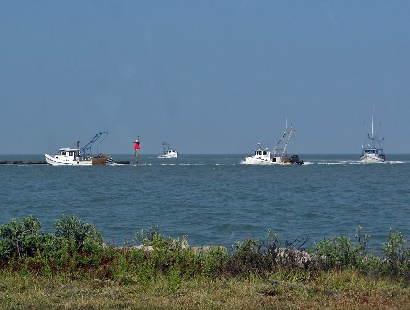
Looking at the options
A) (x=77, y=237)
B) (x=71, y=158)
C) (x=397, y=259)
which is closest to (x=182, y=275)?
(x=77, y=237)

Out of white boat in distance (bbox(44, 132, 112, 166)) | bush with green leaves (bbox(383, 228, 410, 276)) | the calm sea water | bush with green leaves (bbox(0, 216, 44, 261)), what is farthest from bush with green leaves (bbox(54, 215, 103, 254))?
white boat in distance (bbox(44, 132, 112, 166))

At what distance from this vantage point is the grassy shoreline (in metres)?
11.4

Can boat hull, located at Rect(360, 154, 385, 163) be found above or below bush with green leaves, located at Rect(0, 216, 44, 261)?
above

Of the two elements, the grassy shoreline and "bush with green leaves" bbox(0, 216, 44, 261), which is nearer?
the grassy shoreline

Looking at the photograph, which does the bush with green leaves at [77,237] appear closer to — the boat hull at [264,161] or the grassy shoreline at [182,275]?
the grassy shoreline at [182,275]

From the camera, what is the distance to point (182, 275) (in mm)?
13797

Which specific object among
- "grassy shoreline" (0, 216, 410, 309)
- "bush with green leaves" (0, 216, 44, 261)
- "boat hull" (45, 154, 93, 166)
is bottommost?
"grassy shoreline" (0, 216, 410, 309)

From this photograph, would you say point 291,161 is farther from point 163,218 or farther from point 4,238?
point 4,238

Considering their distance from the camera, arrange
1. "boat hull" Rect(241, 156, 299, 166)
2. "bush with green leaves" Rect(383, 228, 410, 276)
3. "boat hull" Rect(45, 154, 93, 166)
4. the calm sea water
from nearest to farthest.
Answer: "bush with green leaves" Rect(383, 228, 410, 276) → the calm sea water → "boat hull" Rect(45, 154, 93, 166) → "boat hull" Rect(241, 156, 299, 166)

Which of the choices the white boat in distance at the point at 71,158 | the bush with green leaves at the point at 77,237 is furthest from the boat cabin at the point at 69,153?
the bush with green leaves at the point at 77,237

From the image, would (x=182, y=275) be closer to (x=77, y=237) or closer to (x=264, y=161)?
(x=77, y=237)

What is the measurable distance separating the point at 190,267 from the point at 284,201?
130ft

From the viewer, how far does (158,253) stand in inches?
562

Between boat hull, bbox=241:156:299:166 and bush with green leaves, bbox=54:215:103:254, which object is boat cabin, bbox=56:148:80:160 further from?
bush with green leaves, bbox=54:215:103:254
